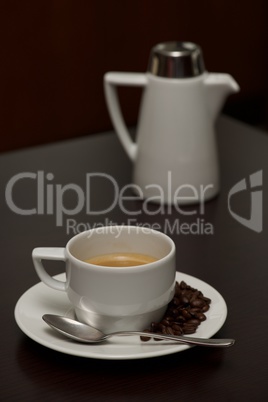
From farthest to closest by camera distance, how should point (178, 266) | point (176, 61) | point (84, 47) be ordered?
point (84, 47) → point (176, 61) → point (178, 266)

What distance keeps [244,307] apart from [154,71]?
456 mm

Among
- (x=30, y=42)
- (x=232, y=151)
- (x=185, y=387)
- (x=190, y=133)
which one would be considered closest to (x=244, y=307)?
(x=185, y=387)

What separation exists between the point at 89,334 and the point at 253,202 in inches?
19.0

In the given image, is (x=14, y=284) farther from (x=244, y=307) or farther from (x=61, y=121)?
(x=61, y=121)

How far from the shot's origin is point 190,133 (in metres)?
1.23

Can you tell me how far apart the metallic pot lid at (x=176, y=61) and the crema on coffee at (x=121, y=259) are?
404mm

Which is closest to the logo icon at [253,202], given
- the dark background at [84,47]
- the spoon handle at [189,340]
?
the spoon handle at [189,340]

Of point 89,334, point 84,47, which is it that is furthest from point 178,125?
point 84,47

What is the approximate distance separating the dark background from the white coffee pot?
3.66 feet

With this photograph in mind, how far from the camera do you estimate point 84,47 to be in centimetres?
241

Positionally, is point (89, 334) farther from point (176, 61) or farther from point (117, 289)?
point (176, 61)

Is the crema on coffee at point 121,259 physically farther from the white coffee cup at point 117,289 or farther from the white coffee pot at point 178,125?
the white coffee pot at point 178,125

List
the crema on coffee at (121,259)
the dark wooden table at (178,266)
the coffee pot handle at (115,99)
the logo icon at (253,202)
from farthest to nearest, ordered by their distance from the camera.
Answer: the coffee pot handle at (115,99) → the logo icon at (253,202) → the crema on coffee at (121,259) → the dark wooden table at (178,266)

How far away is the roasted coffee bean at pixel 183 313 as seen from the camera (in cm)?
81
